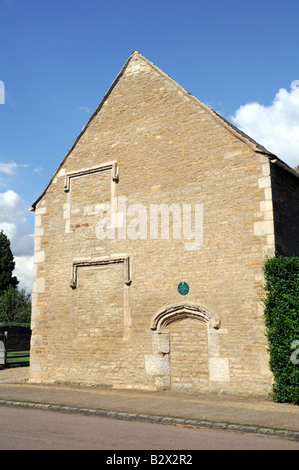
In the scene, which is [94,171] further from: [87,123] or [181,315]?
[181,315]

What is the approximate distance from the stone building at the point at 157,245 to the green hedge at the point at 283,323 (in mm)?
359

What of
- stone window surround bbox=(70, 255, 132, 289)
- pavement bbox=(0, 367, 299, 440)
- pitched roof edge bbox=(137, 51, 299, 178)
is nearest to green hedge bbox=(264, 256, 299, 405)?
pavement bbox=(0, 367, 299, 440)

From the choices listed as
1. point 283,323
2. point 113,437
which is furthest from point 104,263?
point 113,437

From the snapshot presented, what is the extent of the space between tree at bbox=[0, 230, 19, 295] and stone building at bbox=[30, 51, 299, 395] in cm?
4065

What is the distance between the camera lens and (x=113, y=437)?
7066 millimetres

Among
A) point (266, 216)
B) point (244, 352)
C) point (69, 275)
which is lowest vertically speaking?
point (244, 352)

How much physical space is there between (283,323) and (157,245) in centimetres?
452

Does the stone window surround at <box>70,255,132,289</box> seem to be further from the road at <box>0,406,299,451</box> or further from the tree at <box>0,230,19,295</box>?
the tree at <box>0,230,19,295</box>

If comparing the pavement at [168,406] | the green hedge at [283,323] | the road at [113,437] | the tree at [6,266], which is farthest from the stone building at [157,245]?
the tree at [6,266]

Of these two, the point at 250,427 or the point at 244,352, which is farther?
the point at 244,352
